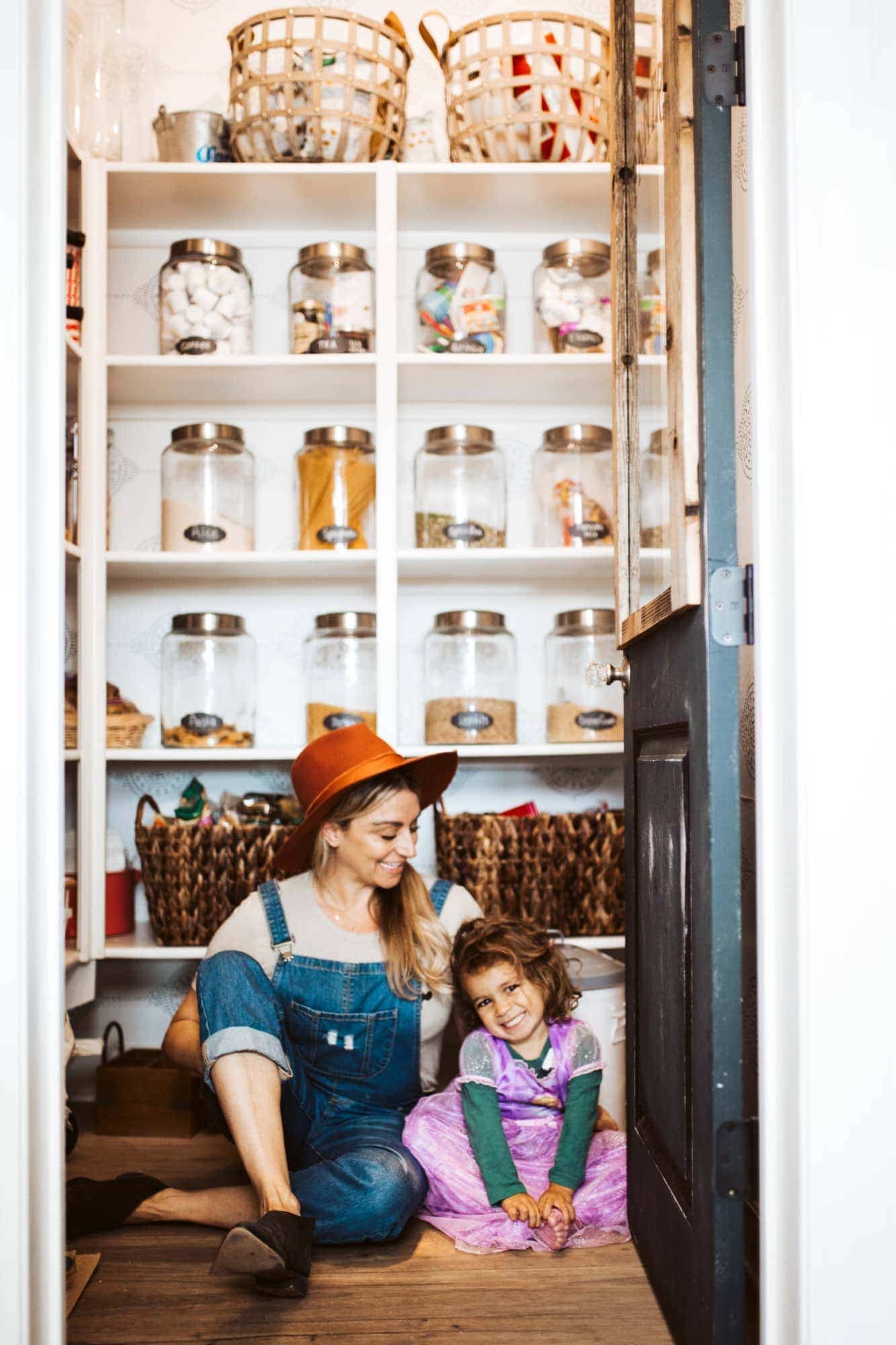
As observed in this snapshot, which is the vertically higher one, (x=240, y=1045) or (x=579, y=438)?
(x=579, y=438)

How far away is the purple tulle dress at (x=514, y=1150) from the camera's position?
2.00m

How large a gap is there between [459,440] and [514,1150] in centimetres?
149

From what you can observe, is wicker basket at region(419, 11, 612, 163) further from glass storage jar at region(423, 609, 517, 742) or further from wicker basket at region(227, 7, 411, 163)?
glass storage jar at region(423, 609, 517, 742)

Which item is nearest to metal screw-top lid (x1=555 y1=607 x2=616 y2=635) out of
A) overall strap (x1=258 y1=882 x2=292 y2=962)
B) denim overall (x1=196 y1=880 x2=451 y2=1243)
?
denim overall (x1=196 y1=880 x2=451 y2=1243)

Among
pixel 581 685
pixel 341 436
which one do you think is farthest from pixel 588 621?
pixel 341 436

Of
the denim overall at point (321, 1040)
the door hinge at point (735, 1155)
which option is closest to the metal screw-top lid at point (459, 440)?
the denim overall at point (321, 1040)

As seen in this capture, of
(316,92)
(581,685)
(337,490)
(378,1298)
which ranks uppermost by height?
(316,92)

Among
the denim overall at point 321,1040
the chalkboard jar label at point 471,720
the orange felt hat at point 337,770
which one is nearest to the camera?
the denim overall at point 321,1040

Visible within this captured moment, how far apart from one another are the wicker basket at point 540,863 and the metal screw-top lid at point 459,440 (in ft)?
2.73

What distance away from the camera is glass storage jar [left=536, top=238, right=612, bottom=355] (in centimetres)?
266

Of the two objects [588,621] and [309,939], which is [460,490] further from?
[309,939]

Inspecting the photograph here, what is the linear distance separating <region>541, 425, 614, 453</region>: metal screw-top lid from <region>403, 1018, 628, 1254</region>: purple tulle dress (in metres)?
1.28

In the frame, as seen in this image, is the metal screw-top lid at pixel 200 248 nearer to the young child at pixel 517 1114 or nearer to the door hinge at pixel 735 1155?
the young child at pixel 517 1114

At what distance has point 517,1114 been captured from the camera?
2.16 metres
